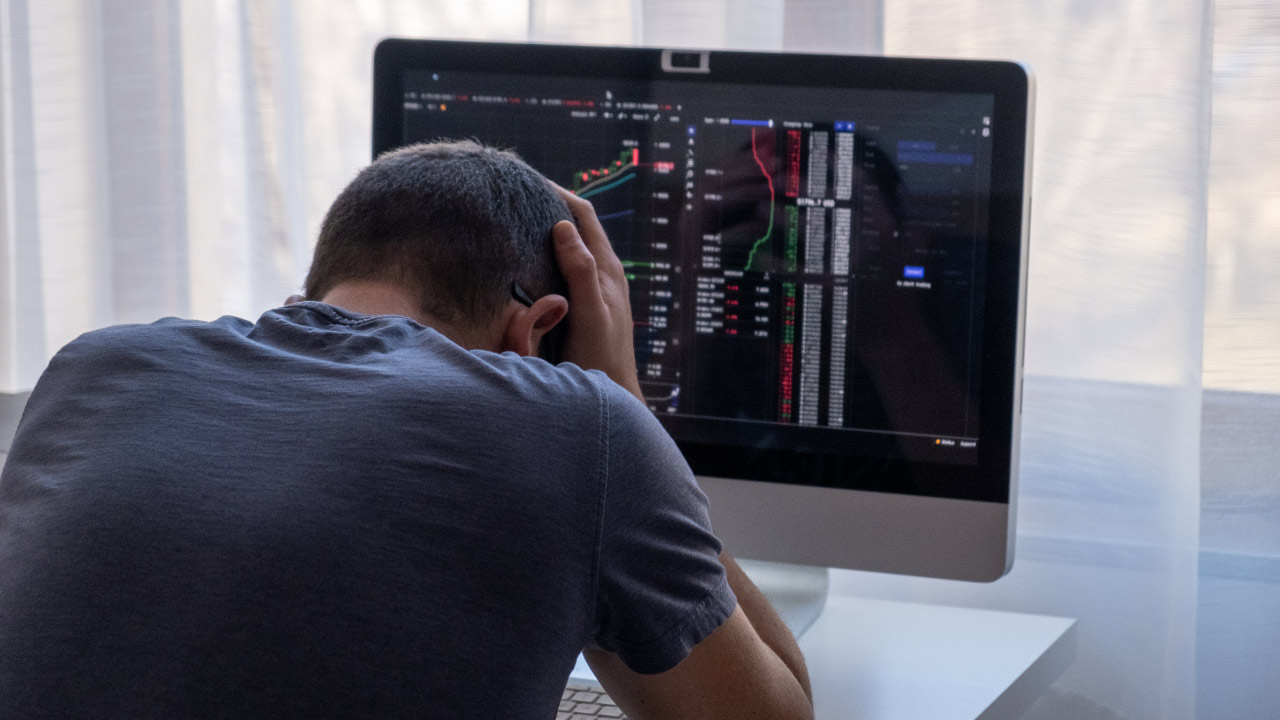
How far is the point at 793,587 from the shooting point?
1.32 m

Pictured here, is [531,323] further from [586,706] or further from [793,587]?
[793,587]

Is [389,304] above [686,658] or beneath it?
above

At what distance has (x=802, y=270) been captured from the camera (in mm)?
1171

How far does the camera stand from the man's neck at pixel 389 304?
85 cm

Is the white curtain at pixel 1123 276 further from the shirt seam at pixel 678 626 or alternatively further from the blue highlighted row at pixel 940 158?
the shirt seam at pixel 678 626

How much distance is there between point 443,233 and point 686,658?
1.13 feet

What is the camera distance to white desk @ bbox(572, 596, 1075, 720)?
107cm

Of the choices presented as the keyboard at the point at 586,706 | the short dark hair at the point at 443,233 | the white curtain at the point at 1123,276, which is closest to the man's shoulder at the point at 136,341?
the short dark hair at the point at 443,233

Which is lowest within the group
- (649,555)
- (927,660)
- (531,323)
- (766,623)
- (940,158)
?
(927,660)

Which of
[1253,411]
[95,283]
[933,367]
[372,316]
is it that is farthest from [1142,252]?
[95,283]

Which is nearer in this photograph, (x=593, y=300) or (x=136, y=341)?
(x=136, y=341)

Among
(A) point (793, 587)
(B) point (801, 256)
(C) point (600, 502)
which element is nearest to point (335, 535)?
(C) point (600, 502)

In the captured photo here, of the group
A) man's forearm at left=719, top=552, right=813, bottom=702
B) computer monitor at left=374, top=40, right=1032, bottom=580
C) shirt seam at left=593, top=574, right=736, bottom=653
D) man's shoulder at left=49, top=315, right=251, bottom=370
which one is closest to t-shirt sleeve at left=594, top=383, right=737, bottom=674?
shirt seam at left=593, top=574, right=736, bottom=653

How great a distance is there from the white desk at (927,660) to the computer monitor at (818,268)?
100mm
